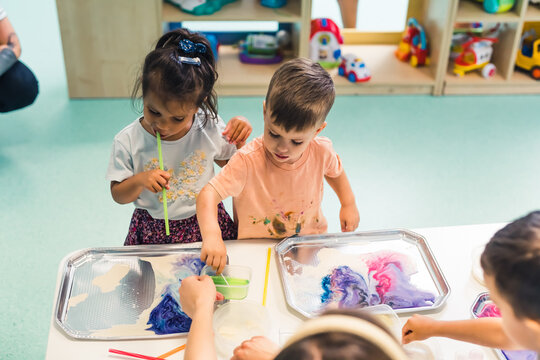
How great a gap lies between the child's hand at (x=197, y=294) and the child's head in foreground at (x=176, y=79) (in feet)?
1.16

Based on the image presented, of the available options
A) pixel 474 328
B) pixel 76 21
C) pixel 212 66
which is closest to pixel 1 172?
pixel 76 21

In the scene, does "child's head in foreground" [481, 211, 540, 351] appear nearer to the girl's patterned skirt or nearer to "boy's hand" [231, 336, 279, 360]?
"boy's hand" [231, 336, 279, 360]

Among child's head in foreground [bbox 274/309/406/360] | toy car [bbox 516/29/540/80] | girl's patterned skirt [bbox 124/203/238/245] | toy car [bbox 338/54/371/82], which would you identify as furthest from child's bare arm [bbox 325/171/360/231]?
toy car [bbox 516/29/540/80]

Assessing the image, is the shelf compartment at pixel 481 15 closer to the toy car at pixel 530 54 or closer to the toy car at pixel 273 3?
the toy car at pixel 530 54

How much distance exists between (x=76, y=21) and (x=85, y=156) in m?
0.70

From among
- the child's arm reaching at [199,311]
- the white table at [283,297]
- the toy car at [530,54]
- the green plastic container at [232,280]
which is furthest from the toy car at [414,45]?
the child's arm reaching at [199,311]

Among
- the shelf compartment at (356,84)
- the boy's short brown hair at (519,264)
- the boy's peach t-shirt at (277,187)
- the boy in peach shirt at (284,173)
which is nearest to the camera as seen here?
the boy's short brown hair at (519,264)

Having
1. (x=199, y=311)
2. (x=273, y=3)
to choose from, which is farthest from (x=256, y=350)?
(x=273, y=3)

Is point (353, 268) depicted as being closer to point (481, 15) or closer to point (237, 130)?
point (237, 130)

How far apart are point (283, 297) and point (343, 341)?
535 mm

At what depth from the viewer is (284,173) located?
1248mm

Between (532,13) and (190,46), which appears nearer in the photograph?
(190,46)

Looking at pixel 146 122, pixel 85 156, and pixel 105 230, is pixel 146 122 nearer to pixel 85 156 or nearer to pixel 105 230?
pixel 105 230

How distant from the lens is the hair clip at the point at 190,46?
3.78 ft
